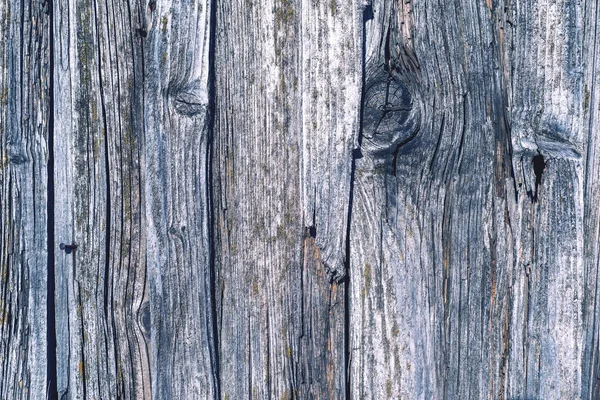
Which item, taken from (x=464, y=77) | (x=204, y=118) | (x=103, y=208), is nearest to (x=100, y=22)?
(x=204, y=118)

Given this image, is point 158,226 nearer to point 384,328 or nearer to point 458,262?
point 384,328

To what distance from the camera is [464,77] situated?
59.7 inches

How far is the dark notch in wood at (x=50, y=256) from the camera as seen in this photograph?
152 cm

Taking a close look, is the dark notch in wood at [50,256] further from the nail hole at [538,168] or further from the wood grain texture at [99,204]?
the nail hole at [538,168]

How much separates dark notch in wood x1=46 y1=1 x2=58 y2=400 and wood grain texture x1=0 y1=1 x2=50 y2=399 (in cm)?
1

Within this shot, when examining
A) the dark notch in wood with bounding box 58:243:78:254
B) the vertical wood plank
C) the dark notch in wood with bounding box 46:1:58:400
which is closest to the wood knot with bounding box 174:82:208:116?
the vertical wood plank

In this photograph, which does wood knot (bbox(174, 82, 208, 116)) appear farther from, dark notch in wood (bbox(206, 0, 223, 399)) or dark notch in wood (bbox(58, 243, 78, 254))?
dark notch in wood (bbox(58, 243, 78, 254))

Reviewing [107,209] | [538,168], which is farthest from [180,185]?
[538,168]

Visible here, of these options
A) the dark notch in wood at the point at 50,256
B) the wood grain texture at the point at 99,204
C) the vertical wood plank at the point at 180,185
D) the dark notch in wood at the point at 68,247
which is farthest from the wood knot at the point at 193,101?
the dark notch in wood at the point at 68,247

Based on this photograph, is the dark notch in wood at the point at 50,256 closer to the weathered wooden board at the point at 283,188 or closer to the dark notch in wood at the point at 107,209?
the dark notch in wood at the point at 107,209

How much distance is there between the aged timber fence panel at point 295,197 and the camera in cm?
150

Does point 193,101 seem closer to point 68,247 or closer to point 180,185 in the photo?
point 180,185

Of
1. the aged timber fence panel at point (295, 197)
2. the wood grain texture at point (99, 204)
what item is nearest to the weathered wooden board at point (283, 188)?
the aged timber fence panel at point (295, 197)

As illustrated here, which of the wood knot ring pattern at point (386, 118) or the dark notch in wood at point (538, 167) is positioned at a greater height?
the wood knot ring pattern at point (386, 118)
